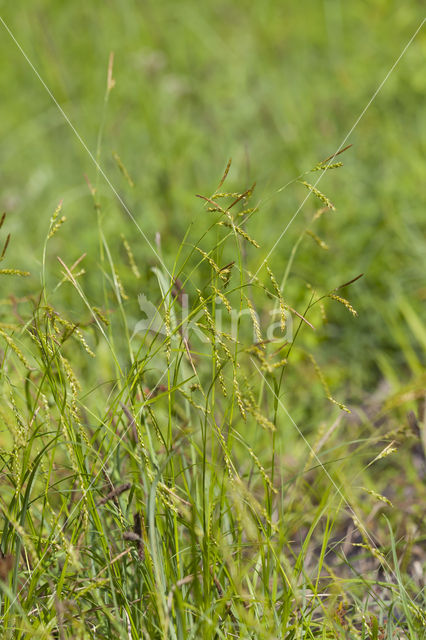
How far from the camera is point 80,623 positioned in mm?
972

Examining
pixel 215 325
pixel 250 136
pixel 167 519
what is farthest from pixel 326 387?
pixel 250 136

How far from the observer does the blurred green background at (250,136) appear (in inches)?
95.9

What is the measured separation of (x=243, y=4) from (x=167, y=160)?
2.51m

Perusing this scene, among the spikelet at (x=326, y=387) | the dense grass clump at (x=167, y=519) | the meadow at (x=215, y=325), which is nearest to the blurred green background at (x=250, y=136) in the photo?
the meadow at (x=215, y=325)

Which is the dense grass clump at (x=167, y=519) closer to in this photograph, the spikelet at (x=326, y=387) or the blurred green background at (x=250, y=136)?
the spikelet at (x=326, y=387)

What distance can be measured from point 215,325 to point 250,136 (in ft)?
8.91

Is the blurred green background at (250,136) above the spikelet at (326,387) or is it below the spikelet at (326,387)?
below

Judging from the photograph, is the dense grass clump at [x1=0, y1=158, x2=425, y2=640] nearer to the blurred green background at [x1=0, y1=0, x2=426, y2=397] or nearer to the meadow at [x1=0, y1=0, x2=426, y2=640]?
the meadow at [x1=0, y1=0, x2=426, y2=640]

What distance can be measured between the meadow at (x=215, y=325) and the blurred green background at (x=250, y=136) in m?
0.02

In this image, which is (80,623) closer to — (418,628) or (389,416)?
(418,628)

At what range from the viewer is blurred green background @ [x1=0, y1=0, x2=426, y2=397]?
7.99 ft

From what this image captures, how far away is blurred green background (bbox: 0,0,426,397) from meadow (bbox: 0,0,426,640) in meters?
0.02

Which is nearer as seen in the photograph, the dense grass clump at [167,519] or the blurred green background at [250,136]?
the dense grass clump at [167,519]

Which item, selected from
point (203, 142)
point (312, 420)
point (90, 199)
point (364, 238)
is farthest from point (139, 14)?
point (312, 420)
